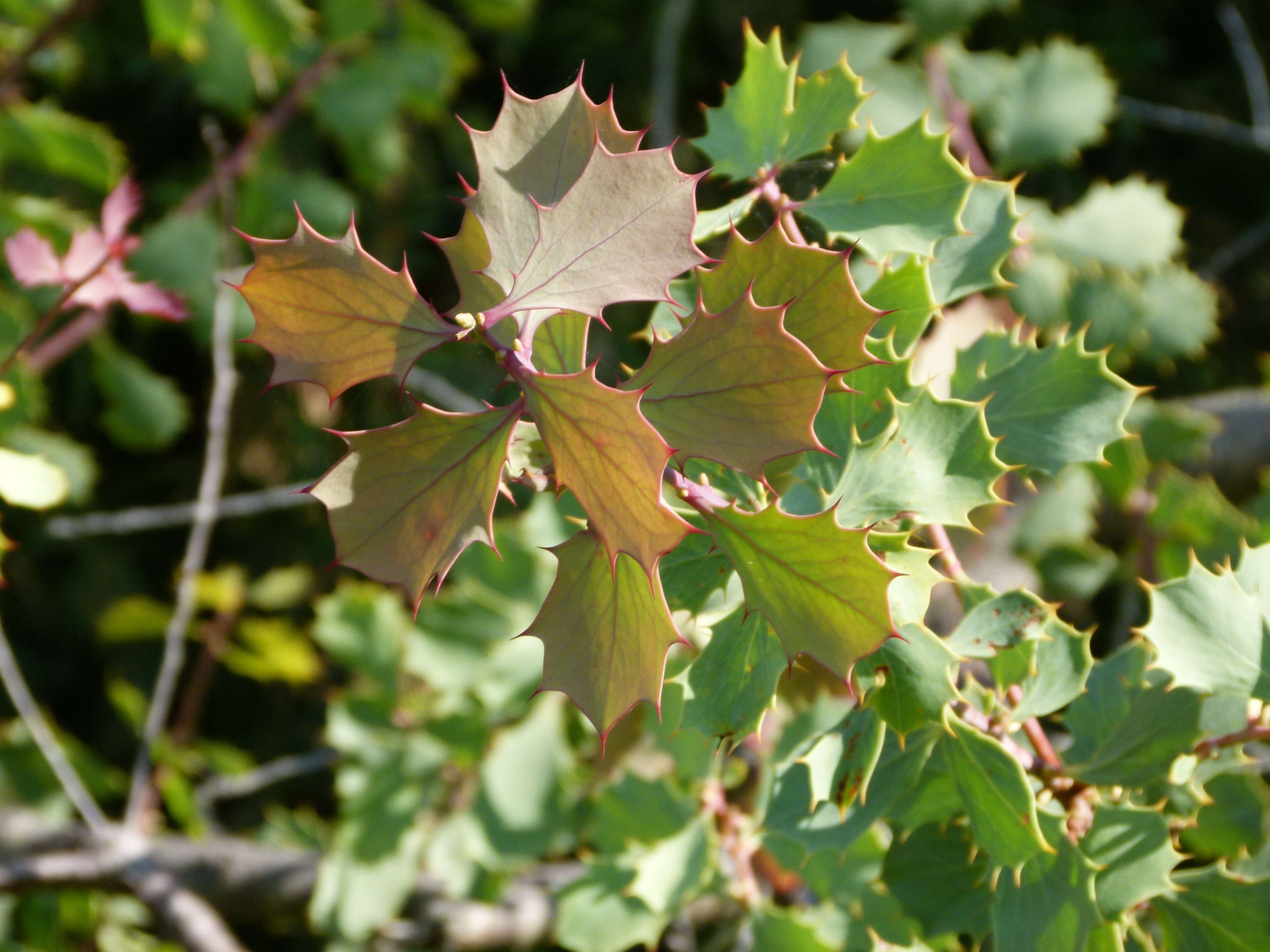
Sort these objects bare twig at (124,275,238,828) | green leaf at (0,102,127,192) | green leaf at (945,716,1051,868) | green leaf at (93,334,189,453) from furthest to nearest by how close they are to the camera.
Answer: green leaf at (93,334,189,453) < green leaf at (0,102,127,192) < bare twig at (124,275,238,828) < green leaf at (945,716,1051,868)

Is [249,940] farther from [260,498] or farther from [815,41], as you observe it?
[815,41]

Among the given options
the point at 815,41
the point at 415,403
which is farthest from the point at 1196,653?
the point at 815,41

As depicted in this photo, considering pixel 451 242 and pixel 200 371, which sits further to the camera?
pixel 200 371

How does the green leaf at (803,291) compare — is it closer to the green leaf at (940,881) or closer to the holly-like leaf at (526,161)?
the holly-like leaf at (526,161)

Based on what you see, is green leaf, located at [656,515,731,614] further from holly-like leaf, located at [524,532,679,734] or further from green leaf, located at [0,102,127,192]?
green leaf, located at [0,102,127,192]

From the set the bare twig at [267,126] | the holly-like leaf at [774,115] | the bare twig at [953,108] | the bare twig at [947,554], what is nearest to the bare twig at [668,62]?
the bare twig at [953,108]

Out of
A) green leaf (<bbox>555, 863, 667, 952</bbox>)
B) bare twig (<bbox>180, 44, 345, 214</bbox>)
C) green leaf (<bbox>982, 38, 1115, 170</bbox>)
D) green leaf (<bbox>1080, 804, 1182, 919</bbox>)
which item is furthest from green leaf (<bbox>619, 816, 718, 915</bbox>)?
bare twig (<bbox>180, 44, 345, 214</bbox>)

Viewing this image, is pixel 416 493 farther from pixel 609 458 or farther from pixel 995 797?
pixel 995 797
